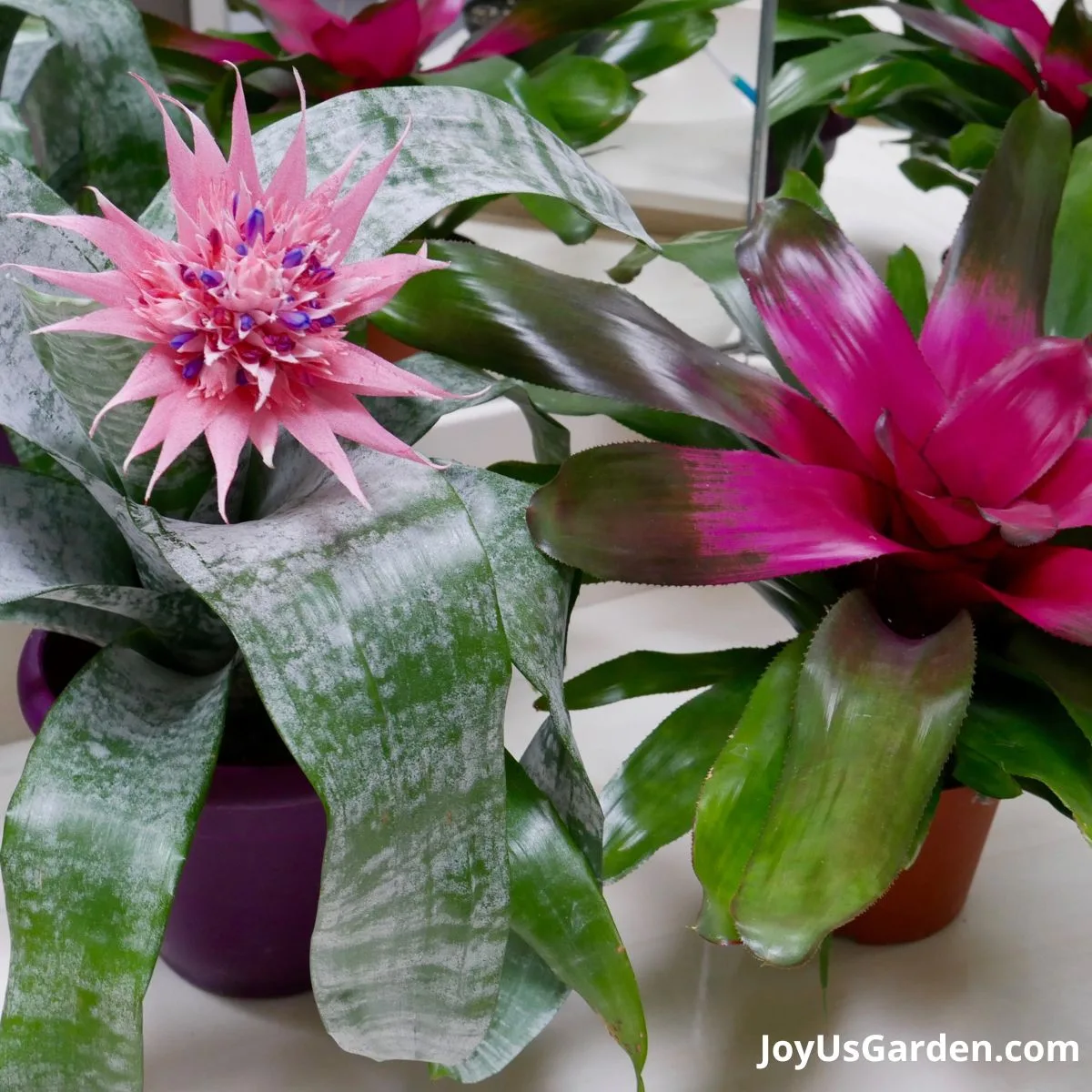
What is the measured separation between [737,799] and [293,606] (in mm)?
197

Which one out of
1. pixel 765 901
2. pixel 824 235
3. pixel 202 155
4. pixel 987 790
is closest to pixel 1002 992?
pixel 987 790

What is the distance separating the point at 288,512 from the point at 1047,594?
0.32 meters

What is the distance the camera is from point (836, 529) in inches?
20.7

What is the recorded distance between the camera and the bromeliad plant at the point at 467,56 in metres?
0.83

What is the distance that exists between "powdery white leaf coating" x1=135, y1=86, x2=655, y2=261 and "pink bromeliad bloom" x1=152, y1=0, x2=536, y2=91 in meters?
0.35

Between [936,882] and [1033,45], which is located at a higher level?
[1033,45]

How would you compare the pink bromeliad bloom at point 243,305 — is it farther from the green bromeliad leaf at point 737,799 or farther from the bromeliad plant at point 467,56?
the bromeliad plant at point 467,56

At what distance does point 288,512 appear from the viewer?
18.6 inches

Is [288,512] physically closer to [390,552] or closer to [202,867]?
[390,552]

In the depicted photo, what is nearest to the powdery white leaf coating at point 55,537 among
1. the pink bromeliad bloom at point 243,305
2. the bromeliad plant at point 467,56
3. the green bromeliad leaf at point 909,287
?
the pink bromeliad bloom at point 243,305

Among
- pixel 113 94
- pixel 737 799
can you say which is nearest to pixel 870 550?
pixel 737 799

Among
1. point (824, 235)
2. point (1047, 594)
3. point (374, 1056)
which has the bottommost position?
point (374, 1056)

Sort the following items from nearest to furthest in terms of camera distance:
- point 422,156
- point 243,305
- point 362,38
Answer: point 243,305, point 422,156, point 362,38

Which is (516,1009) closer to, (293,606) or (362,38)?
(293,606)
